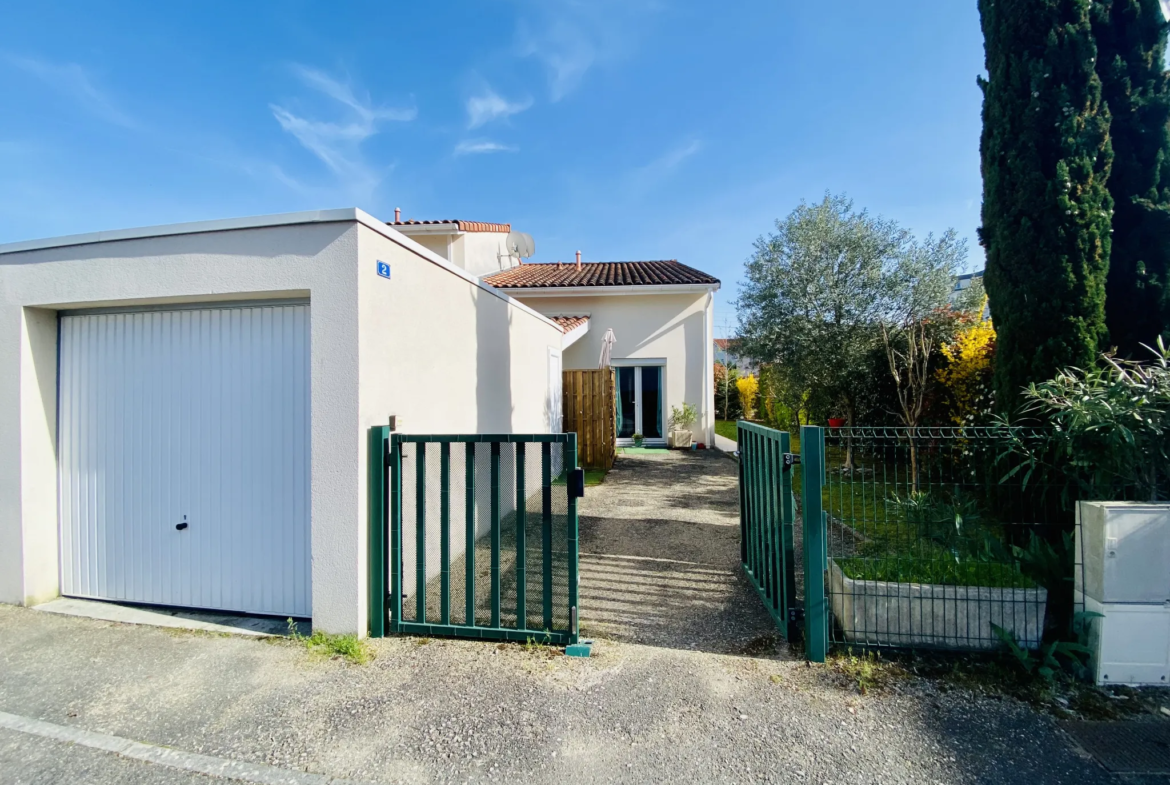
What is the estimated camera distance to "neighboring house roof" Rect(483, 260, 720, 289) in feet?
49.6

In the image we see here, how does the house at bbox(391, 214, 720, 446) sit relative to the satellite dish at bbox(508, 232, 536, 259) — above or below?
below

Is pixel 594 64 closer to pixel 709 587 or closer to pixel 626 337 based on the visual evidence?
pixel 626 337

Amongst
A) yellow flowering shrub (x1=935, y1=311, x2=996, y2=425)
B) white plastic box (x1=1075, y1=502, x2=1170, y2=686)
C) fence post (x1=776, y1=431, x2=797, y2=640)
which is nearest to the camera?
white plastic box (x1=1075, y1=502, x2=1170, y2=686)

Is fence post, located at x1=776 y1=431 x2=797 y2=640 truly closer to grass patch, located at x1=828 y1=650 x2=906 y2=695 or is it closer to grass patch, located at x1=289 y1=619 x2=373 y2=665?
grass patch, located at x1=828 y1=650 x2=906 y2=695

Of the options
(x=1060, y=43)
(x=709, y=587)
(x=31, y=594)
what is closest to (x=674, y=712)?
(x=709, y=587)

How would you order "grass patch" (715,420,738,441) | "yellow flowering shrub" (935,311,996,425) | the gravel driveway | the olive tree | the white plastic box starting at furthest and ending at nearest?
1. "grass patch" (715,420,738,441)
2. the olive tree
3. "yellow flowering shrub" (935,311,996,425)
4. the gravel driveway
5. the white plastic box

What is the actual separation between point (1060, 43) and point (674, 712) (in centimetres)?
723

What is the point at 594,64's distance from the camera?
8977 millimetres

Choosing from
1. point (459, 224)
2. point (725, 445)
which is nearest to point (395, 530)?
point (725, 445)

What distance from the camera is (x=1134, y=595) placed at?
3.18 metres

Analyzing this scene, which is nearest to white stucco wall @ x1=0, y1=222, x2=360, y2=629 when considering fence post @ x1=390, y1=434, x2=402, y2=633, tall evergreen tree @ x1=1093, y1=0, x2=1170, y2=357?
fence post @ x1=390, y1=434, x2=402, y2=633

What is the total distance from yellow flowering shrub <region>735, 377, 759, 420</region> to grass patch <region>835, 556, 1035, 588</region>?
66.4 ft

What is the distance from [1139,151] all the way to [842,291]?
183 inches

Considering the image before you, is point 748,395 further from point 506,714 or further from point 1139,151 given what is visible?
point 506,714
